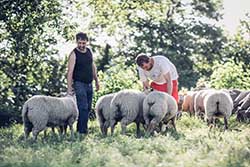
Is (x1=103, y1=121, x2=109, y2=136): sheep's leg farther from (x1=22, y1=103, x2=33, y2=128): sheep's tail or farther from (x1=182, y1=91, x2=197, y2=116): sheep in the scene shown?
(x1=182, y1=91, x2=197, y2=116): sheep

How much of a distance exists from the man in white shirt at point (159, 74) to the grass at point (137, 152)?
1.74m

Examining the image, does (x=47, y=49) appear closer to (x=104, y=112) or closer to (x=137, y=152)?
(x=104, y=112)

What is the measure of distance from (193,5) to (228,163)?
31.7 m

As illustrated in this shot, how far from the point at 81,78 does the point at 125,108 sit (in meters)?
1.13

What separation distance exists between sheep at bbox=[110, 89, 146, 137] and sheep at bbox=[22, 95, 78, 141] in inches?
34.2

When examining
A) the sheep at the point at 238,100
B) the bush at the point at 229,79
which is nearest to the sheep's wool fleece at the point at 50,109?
the sheep at the point at 238,100

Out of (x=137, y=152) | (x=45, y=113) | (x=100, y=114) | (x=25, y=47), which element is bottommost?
(x=137, y=152)

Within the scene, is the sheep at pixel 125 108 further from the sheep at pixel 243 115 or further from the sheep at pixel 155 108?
the sheep at pixel 243 115

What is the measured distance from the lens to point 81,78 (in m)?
10.8

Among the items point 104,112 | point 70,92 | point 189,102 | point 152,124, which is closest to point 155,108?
point 152,124

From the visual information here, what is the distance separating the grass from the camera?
22.5 ft

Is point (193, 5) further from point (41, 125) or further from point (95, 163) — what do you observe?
point (95, 163)

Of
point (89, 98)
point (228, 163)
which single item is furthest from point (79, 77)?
point (228, 163)

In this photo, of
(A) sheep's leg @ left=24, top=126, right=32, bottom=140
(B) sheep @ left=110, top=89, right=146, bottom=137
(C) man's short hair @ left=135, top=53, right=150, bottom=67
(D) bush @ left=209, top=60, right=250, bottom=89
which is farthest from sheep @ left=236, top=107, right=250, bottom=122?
(D) bush @ left=209, top=60, right=250, bottom=89
